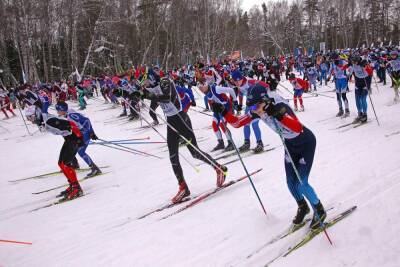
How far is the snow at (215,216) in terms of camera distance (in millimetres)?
3809

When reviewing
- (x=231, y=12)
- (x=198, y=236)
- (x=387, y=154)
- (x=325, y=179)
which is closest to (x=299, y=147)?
(x=198, y=236)

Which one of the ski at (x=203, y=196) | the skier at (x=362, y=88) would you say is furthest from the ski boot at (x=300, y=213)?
the skier at (x=362, y=88)

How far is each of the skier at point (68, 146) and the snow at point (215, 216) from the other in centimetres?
35

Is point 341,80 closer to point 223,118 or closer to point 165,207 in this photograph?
point 223,118

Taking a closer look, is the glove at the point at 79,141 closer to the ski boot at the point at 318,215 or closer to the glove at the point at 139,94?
the glove at the point at 139,94

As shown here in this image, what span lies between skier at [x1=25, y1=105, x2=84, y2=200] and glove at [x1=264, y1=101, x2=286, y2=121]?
511 centimetres

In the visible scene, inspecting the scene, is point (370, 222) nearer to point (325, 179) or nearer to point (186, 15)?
point (325, 179)

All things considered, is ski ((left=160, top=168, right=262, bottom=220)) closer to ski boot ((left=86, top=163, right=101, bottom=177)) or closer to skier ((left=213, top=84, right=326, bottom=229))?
skier ((left=213, top=84, right=326, bottom=229))

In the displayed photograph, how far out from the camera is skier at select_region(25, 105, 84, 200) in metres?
7.25

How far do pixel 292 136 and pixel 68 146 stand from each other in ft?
17.1

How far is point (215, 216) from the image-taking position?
505cm

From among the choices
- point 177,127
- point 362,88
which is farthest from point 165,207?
point 362,88

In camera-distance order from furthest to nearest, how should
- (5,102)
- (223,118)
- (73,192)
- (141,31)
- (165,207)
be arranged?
(141,31) → (5,102) → (223,118) → (73,192) → (165,207)

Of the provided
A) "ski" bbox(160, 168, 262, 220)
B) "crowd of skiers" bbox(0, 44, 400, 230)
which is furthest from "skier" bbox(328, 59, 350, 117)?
"ski" bbox(160, 168, 262, 220)
